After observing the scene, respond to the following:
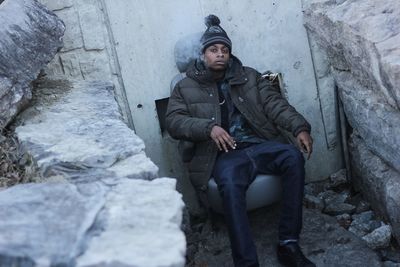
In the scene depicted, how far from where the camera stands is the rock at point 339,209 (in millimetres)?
4117

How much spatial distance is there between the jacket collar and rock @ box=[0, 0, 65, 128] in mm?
922

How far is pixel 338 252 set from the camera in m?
3.66

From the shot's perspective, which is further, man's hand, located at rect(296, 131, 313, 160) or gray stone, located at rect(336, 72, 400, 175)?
man's hand, located at rect(296, 131, 313, 160)

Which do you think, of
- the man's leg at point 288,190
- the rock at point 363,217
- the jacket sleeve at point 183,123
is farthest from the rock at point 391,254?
the jacket sleeve at point 183,123

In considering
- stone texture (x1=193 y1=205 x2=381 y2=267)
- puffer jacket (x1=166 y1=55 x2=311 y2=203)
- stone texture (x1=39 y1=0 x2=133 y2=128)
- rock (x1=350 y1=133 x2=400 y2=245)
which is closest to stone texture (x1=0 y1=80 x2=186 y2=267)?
puffer jacket (x1=166 y1=55 x2=311 y2=203)

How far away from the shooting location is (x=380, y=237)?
3598 millimetres

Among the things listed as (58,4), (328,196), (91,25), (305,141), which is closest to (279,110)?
(305,141)

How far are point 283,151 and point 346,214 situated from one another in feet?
2.87

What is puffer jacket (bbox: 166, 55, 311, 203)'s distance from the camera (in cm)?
366

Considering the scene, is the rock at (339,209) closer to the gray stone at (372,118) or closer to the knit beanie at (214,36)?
the gray stone at (372,118)

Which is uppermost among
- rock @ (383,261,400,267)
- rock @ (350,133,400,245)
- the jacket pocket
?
the jacket pocket

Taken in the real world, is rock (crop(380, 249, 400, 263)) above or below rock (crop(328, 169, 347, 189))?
below

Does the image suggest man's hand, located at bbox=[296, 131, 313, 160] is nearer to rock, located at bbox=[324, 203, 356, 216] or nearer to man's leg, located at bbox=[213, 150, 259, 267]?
man's leg, located at bbox=[213, 150, 259, 267]

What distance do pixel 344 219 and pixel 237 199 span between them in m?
1.13
